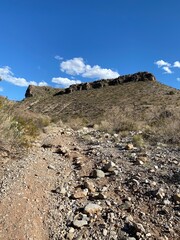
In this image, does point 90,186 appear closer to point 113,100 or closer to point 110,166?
point 110,166

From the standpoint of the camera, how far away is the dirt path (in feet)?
13.1

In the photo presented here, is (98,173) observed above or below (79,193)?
above

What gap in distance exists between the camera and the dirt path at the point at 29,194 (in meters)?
3.98

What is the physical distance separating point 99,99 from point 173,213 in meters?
34.2

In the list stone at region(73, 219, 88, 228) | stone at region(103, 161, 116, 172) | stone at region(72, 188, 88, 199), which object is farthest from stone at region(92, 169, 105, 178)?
stone at region(73, 219, 88, 228)

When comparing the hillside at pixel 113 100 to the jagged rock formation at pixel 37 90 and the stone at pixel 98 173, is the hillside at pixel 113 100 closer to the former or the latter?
the jagged rock formation at pixel 37 90

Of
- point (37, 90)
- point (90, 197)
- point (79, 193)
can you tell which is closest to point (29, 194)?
point (79, 193)

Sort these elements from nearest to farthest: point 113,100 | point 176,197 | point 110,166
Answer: point 176,197 → point 110,166 → point 113,100

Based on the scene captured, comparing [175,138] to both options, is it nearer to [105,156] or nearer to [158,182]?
[105,156]

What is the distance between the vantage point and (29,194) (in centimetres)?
495

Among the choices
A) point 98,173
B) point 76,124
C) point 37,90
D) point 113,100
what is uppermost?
point 37,90

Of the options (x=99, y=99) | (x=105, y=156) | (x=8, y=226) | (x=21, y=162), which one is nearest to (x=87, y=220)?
(x=8, y=226)

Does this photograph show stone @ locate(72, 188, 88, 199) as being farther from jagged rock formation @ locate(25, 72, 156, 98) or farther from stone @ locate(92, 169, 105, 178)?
jagged rock formation @ locate(25, 72, 156, 98)

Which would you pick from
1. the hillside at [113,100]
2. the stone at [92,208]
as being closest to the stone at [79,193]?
the stone at [92,208]
